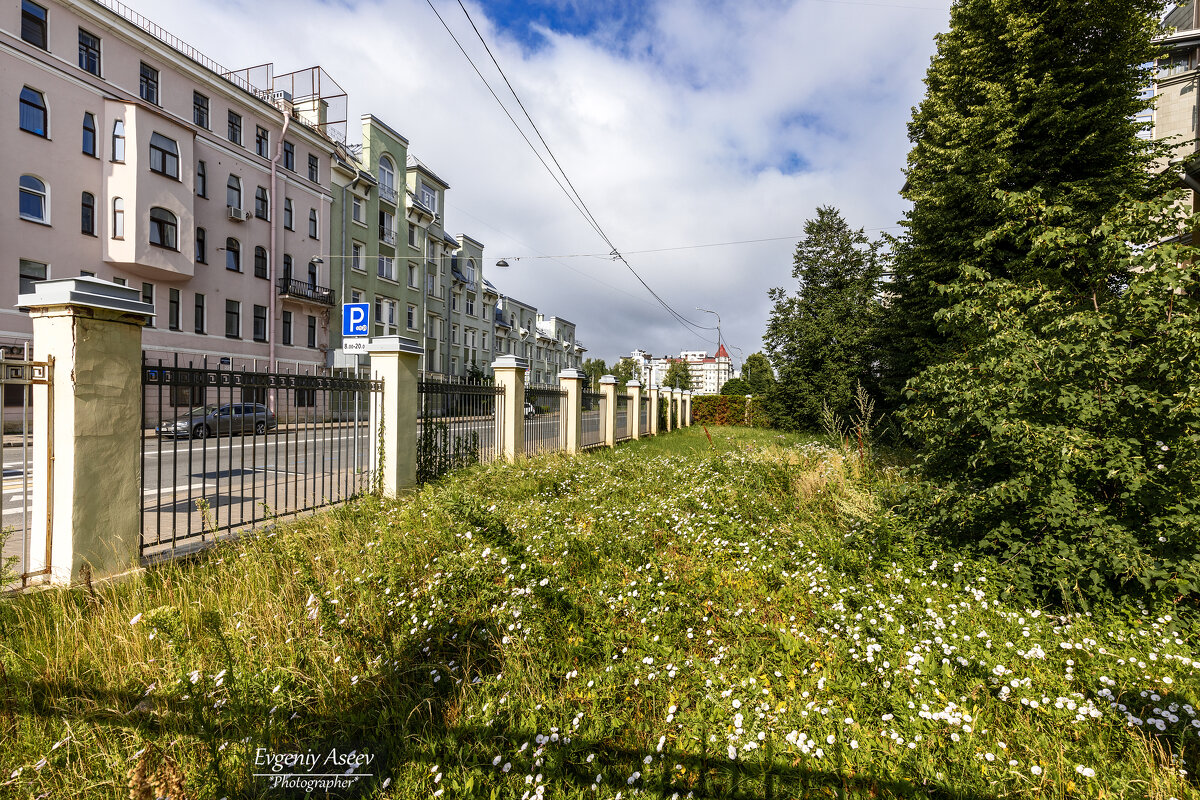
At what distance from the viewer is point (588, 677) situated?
3.11 m

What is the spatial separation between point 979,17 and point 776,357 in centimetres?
1226

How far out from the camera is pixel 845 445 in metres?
7.91

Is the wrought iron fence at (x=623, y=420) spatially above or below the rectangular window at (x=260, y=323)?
below

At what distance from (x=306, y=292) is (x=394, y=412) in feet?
75.7

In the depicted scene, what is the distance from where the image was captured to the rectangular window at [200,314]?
21.2 m

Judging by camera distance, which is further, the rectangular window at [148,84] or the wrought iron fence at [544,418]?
the rectangular window at [148,84]

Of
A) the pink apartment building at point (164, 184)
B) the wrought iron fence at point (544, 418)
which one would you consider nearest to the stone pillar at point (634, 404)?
the wrought iron fence at point (544, 418)

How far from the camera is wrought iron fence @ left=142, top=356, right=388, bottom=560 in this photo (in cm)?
462

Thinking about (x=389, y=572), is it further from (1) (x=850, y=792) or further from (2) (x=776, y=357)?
(2) (x=776, y=357)

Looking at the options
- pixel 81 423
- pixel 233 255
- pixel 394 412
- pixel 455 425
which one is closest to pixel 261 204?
pixel 233 255

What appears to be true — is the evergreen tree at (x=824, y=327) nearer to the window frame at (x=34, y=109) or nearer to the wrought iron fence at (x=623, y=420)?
the wrought iron fence at (x=623, y=420)

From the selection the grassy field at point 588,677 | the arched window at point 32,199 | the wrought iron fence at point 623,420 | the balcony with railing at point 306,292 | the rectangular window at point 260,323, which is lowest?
the grassy field at point 588,677

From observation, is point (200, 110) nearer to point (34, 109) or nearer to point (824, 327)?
point (34, 109)

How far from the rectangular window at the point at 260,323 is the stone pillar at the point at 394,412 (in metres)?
20.6
